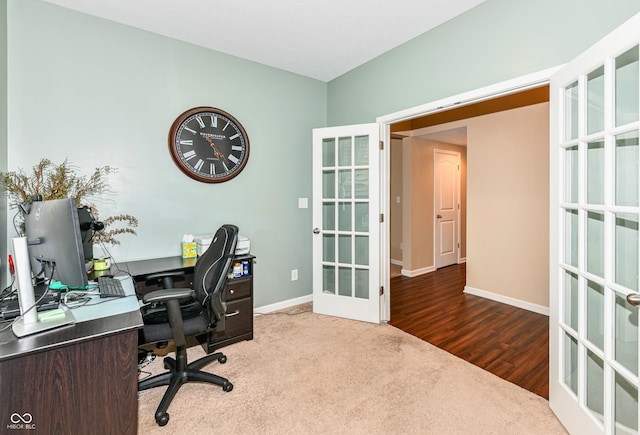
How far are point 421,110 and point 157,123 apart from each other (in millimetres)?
2346

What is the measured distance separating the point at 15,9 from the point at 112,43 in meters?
0.58

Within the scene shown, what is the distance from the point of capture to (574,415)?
5.33 feet

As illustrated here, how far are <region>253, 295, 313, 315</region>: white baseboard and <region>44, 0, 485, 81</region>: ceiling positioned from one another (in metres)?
2.66

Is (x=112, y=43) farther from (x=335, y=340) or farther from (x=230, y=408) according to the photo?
(x=335, y=340)

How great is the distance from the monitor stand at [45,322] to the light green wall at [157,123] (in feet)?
4.62

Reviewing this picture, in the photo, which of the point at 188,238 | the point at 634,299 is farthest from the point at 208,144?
the point at 634,299

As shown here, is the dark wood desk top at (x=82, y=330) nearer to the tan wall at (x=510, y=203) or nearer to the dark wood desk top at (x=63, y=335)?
the dark wood desk top at (x=63, y=335)

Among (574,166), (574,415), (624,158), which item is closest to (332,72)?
(574,166)

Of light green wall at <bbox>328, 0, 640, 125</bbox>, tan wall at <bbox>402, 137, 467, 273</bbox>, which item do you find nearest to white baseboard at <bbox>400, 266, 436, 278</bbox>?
tan wall at <bbox>402, 137, 467, 273</bbox>

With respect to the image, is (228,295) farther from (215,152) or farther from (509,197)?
(509,197)

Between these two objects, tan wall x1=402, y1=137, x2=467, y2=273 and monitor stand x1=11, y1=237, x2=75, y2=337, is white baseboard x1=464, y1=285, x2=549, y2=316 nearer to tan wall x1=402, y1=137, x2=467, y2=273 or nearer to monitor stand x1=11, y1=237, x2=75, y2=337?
tan wall x1=402, y1=137, x2=467, y2=273

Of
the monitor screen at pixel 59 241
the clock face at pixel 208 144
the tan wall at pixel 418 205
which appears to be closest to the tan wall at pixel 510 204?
the tan wall at pixel 418 205

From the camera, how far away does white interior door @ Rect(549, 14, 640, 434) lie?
4.36 feet

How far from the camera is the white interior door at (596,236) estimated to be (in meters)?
1.33
